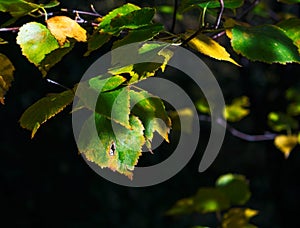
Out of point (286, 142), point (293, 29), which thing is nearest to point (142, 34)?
point (293, 29)

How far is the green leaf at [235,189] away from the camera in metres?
1.28

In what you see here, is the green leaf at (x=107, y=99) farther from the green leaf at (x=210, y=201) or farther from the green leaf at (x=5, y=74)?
the green leaf at (x=210, y=201)

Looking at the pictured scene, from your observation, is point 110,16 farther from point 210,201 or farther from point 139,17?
point 210,201

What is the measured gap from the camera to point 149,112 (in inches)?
25.0

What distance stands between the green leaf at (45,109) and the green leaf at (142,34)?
0.31ft

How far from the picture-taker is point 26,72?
2541 mm

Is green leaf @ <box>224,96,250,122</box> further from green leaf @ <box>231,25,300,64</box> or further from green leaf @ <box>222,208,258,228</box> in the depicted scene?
green leaf @ <box>231,25,300,64</box>

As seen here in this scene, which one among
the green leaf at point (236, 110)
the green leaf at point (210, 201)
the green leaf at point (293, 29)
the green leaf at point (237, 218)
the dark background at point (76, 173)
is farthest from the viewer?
the dark background at point (76, 173)

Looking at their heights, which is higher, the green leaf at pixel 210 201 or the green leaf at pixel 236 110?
the green leaf at pixel 210 201

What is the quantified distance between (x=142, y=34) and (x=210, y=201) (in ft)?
2.46

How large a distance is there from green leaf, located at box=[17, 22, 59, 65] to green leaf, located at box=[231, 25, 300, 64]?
0.81 ft

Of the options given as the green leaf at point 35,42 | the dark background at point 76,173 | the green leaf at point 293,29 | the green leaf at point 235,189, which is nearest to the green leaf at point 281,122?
the dark background at point 76,173

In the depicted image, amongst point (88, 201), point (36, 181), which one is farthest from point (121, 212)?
point (36, 181)

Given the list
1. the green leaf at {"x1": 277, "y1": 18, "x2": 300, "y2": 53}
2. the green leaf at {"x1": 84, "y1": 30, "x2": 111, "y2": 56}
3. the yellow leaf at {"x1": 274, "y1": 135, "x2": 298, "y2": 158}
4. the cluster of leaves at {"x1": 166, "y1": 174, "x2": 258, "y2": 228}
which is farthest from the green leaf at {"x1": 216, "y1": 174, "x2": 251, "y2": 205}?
the green leaf at {"x1": 84, "y1": 30, "x2": 111, "y2": 56}
